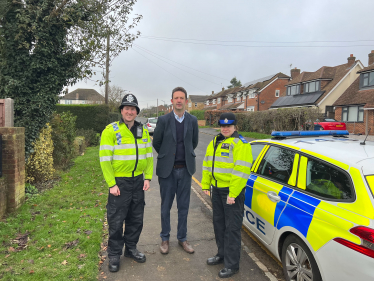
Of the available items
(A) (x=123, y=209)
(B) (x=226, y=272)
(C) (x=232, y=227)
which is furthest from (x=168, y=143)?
(B) (x=226, y=272)

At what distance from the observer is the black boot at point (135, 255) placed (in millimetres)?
3443

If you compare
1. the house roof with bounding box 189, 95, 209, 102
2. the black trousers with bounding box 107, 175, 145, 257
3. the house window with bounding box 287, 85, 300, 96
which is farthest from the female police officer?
the house roof with bounding box 189, 95, 209, 102

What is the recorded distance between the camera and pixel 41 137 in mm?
6695

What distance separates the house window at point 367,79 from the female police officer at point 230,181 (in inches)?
1145

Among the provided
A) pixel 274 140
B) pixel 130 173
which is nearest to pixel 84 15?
pixel 130 173

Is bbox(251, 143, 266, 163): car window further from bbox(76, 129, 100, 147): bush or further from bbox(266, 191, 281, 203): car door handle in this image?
bbox(76, 129, 100, 147): bush

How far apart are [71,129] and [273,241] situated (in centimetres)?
837

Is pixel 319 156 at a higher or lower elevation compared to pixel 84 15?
lower

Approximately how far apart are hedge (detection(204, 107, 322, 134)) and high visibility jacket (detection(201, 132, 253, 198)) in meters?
13.1

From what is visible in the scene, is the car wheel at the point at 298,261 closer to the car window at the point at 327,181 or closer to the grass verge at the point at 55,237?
the car window at the point at 327,181

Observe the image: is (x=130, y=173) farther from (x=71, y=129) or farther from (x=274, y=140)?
(x=71, y=129)

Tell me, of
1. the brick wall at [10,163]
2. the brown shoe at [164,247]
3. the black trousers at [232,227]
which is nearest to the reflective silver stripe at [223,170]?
the black trousers at [232,227]

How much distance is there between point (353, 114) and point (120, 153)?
29.4 m

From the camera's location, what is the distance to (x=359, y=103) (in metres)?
25.4
